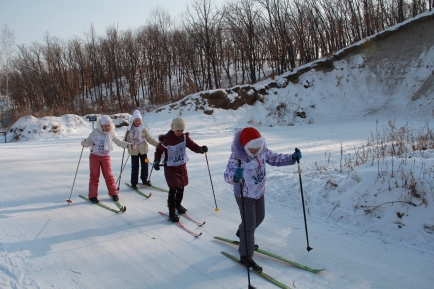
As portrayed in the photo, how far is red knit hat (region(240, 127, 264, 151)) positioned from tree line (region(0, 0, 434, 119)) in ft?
77.5

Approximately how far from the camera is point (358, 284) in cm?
343

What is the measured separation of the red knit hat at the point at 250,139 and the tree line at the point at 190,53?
77.5 feet

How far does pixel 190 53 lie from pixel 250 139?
3217 centimetres

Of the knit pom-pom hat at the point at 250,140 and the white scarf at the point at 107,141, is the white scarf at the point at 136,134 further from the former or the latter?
the knit pom-pom hat at the point at 250,140

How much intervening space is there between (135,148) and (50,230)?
106 inches

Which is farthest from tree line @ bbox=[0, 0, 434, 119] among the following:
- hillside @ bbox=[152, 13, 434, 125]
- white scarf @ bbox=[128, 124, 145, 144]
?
white scarf @ bbox=[128, 124, 145, 144]

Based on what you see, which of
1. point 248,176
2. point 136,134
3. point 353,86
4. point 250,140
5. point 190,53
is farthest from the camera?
point 190,53

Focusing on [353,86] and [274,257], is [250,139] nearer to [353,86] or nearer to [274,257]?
[274,257]

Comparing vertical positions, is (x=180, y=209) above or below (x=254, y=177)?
below

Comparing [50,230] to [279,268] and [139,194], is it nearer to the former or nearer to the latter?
[139,194]

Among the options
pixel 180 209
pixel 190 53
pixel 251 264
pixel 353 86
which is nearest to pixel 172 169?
pixel 180 209

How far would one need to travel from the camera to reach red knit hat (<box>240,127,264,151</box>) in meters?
3.60

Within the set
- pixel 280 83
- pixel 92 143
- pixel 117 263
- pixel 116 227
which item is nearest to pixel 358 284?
pixel 117 263

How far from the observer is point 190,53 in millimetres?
33969
